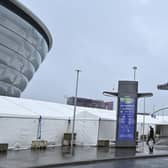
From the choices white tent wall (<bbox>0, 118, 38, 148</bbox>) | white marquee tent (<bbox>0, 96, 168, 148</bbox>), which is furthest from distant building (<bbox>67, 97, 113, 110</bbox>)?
white tent wall (<bbox>0, 118, 38, 148</bbox>)

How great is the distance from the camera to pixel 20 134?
22.6m

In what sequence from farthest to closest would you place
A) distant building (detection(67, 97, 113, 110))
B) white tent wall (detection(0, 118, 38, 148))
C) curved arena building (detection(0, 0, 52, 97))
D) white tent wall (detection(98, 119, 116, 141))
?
distant building (detection(67, 97, 113, 110)) → curved arena building (detection(0, 0, 52, 97)) → white tent wall (detection(98, 119, 116, 141)) → white tent wall (detection(0, 118, 38, 148))

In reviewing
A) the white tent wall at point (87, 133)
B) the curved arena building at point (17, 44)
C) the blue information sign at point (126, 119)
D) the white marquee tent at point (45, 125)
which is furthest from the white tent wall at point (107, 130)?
the curved arena building at point (17, 44)

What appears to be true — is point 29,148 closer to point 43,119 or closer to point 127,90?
point 43,119

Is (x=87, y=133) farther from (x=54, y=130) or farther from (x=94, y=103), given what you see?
(x=94, y=103)

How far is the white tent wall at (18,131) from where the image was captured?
70.2 ft

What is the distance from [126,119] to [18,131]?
9.38m

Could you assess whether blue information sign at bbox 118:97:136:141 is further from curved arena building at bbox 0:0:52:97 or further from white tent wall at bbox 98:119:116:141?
curved arena building at bbox 0:0:52:97

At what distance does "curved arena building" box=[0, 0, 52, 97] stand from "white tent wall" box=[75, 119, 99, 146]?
1453 centimetres

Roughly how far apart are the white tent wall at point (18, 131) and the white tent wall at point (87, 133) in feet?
17.1

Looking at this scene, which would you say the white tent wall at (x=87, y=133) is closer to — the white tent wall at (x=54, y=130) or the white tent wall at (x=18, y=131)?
the white tent wall at (x=54, y=130)

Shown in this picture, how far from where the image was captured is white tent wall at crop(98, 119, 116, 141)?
1137 inches

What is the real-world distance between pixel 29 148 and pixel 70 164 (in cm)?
677

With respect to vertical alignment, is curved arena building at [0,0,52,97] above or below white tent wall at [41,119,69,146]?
above
